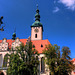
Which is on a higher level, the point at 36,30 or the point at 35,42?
the point at 36,30

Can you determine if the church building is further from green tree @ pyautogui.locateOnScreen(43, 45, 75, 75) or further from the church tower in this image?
green tree @ pyautogui.locateOnScreen(43, 45, 75, 75)

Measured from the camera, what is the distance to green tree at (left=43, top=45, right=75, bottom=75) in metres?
22.8

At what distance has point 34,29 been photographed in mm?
45250

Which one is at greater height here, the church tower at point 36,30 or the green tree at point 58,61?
the church tower at point 36,30

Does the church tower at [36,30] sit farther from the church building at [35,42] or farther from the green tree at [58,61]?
the green tree at [58,61]

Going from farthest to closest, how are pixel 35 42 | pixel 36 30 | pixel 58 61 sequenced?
pixel 36 30 → pixel 35 42 → pixel 58 61

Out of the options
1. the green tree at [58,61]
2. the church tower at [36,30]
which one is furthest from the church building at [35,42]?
the green tree at [58,61]

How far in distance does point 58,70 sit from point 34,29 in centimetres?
2552

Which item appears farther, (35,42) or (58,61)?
(35,42)

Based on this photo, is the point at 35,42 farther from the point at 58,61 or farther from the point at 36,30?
the point at 58,61

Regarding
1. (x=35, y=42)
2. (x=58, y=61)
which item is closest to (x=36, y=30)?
(x=35, y=42)

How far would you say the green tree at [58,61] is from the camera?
22.8 m

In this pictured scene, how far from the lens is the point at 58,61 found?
23.4m

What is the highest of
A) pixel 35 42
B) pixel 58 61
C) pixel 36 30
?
pixel 36 30
